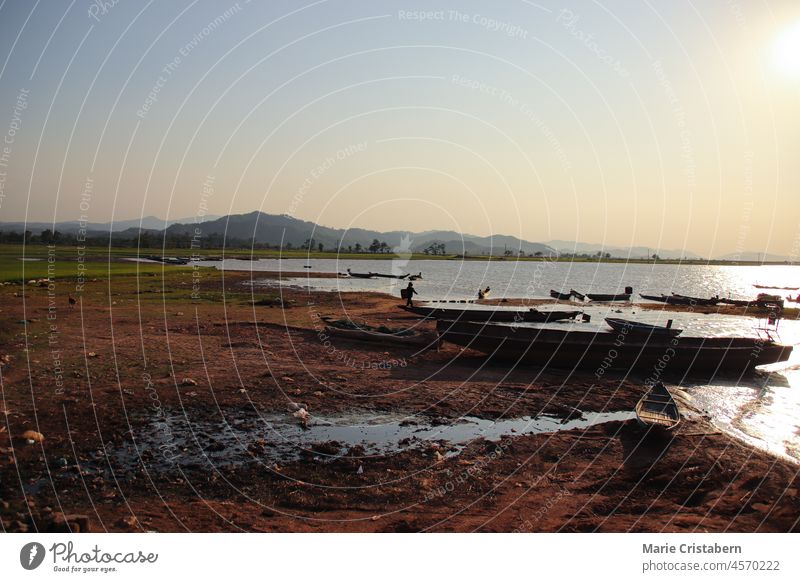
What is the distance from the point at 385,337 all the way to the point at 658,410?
466 inches

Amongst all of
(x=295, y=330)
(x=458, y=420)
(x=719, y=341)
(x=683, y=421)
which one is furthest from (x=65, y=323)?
(x=719, y=341)

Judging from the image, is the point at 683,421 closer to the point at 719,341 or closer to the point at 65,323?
the point at 719,341

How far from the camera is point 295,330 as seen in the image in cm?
2589

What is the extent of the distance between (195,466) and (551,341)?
50.3 feet

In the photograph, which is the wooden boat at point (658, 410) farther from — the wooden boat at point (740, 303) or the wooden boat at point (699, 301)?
the wooden boat at point (740, 303)

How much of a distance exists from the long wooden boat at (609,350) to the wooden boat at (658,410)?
211 inches

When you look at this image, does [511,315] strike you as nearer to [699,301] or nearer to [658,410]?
[658,410]

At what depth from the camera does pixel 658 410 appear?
49.6ft

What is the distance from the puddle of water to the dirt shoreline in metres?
0.12

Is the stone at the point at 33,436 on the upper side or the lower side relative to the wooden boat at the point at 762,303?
lower

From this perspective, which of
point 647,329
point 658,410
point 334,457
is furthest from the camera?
point 647,329

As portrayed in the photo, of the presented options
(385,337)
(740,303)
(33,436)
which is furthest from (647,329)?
(740,303)

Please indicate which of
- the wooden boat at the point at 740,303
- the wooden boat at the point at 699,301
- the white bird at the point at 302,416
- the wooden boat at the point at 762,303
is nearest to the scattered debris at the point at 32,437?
the white bird at the point at 302,416

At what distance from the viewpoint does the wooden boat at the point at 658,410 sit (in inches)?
535
